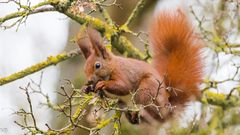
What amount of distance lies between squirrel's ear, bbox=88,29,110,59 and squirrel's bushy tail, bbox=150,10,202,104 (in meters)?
0.43

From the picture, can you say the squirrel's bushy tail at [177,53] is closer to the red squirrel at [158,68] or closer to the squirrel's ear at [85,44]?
the red squirrel at [158,68]

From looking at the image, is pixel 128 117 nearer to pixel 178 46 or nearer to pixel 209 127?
pixel 178 46

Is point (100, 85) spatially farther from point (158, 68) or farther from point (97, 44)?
point (158, 68)

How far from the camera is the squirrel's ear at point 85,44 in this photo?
3266 mm

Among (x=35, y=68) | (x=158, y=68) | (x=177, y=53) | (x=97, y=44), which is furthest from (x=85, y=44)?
(x=177, y=53)

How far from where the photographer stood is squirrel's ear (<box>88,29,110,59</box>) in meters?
3.20

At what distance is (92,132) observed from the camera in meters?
2.67

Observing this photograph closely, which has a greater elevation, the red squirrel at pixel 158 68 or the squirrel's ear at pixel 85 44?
the squirrel's ear at pixel 85 44

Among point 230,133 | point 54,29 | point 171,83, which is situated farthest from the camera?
point 54,29

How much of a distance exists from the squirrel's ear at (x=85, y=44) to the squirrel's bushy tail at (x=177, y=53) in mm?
483

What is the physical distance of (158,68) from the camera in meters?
3.65

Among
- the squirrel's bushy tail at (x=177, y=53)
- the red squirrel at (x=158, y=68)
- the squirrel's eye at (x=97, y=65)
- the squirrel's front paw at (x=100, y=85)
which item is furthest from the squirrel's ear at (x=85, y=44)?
the squirrel's bushy tail at (x=177, y=53)

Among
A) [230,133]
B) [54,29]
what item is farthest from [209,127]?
[54,29]

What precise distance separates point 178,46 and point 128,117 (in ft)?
2.04
